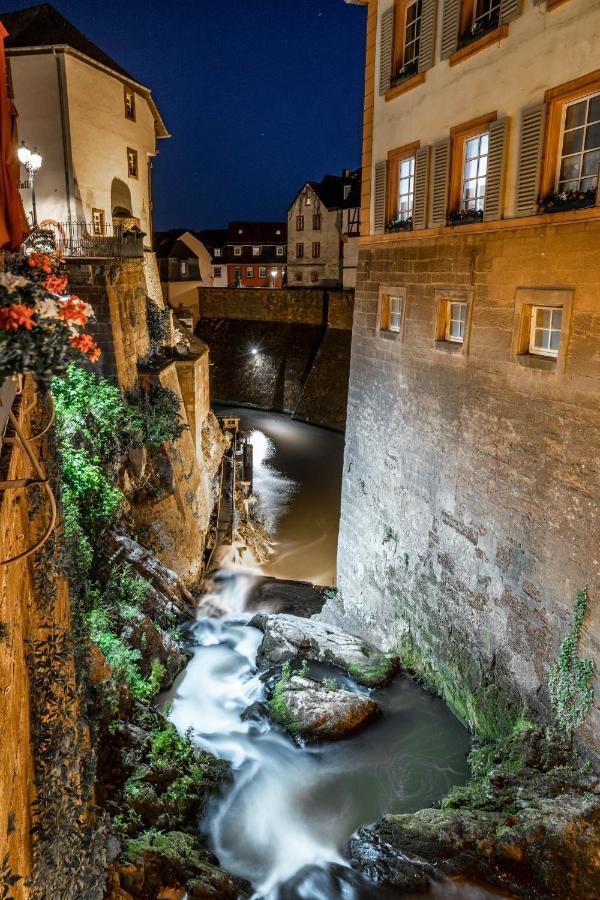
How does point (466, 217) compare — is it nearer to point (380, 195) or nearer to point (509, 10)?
point (509, 10)

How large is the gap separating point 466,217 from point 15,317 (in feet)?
21.7

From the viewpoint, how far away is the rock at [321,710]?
9.22 m

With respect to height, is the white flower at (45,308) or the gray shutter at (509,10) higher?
the gray shutter at (509,10)

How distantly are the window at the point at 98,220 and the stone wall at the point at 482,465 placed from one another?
1328 centimetres

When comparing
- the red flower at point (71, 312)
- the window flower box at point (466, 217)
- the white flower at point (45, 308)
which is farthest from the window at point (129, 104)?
the white flower at point (45, 308)

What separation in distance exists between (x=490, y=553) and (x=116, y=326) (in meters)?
9.74

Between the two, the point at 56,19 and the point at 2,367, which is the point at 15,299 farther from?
the point at 56,19

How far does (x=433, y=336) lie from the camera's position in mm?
9125

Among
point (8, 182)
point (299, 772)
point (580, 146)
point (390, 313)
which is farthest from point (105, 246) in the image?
point (299, 772)

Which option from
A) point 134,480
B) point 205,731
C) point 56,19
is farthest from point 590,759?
point 56,19

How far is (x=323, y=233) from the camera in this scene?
4438cm

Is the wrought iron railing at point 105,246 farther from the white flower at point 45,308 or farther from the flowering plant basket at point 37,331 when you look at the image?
the white flower at point 45,308

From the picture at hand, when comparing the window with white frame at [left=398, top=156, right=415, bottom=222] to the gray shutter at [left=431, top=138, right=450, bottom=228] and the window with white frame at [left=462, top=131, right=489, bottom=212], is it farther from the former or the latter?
the window with white frame at [left=462, top=131, right=489, bottom=212]

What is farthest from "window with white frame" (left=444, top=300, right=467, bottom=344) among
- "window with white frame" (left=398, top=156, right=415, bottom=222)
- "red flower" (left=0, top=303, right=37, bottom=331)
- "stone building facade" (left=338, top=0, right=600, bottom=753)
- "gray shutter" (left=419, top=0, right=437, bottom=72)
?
→ "red flower" (left=0, top=303, right=37, bottom=331)
